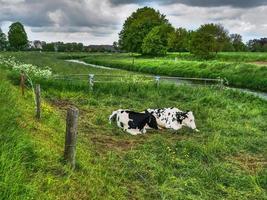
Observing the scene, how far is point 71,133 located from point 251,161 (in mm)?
5168

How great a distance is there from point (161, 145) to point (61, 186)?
5384mm

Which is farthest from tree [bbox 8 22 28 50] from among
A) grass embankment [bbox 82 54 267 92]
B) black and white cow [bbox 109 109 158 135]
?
black and white cow [bbox 109 109 158 135]

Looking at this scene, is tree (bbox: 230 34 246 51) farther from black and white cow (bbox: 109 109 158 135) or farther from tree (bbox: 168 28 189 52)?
black and white cow (bbox: 109 109 158 135)

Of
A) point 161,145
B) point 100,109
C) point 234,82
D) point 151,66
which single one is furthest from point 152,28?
point 161,145

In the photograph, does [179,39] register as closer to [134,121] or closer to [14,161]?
[134,121]

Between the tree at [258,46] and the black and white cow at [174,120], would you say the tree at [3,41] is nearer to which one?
the tree at [258,46]

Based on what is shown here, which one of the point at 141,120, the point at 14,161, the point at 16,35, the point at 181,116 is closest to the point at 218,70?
the point at 181,116

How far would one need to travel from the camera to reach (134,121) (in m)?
13.8

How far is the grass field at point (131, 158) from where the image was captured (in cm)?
692

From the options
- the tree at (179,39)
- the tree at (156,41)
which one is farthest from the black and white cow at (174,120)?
the tree at (179,39)

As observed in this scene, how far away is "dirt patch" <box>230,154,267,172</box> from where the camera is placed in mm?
10497

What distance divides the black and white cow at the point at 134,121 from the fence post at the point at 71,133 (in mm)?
5441

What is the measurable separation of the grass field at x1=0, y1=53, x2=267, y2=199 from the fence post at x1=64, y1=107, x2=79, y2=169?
0.60 feet

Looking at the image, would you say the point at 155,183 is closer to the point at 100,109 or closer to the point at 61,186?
the point at 61,186
